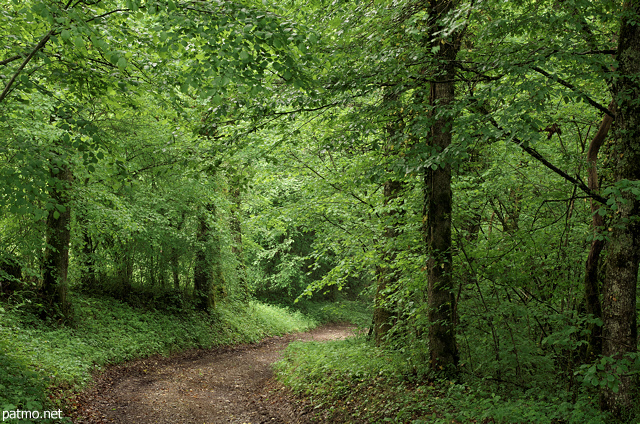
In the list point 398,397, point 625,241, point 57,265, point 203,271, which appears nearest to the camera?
point 625,241

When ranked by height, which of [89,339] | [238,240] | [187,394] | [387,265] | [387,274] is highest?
[238,240]

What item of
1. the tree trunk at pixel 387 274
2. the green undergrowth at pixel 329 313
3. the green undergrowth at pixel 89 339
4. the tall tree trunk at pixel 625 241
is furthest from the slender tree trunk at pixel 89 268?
the green undergrowth at pixel 329 313

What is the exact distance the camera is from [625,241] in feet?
15.0

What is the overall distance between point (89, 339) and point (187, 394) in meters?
3.28

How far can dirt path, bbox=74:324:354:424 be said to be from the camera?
24.7 feet

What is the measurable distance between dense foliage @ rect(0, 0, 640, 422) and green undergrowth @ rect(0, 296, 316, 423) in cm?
103

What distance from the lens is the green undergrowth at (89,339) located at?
6.55m

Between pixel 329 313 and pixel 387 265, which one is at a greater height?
pixel 387 265

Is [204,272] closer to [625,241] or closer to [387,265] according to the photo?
[387,265]

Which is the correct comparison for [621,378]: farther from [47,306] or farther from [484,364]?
[47,306]

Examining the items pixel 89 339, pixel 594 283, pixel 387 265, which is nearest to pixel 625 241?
pixel 594 283

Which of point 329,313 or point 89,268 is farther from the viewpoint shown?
point 329,313

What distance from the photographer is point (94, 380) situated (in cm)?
866

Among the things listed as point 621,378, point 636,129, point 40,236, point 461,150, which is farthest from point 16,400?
point 636,129
